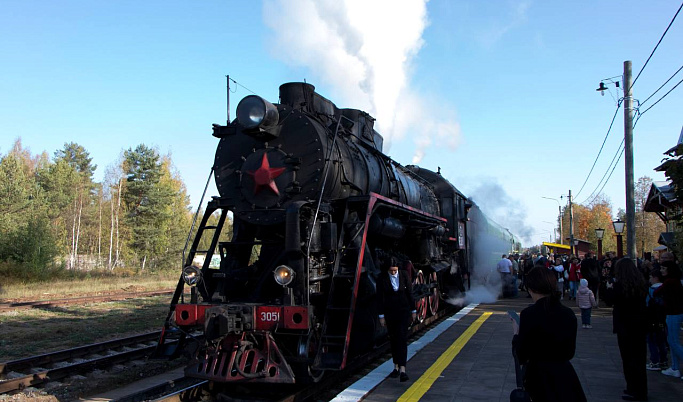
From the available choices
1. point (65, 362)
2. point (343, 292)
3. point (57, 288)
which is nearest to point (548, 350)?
point (343, 292)

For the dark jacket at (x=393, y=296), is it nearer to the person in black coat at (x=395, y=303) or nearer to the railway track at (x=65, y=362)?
the person in black coat at (x=395, y=303)

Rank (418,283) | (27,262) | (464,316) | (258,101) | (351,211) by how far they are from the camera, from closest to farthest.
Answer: (258,101), (351,211), (418,283), (464,316), (27,262)

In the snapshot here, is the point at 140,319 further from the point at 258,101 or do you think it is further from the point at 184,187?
the point at 184,187

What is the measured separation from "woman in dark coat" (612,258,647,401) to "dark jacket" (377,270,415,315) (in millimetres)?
2429

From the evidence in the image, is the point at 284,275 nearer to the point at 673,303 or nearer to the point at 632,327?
the point at 632,327

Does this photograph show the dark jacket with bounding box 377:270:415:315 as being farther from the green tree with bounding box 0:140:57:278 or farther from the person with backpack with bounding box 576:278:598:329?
the green tree with bounding box 0:140:57:278

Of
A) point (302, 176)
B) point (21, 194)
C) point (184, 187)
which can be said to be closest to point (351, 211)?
point (302, 176)

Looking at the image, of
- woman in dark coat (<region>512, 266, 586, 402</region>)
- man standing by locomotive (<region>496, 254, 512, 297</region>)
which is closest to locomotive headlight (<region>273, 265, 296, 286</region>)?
woman in dark coat (<region>512, 266, 586, 402</region>)

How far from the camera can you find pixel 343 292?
21.6ft

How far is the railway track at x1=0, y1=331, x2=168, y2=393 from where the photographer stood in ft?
22.5

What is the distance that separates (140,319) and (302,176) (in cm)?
882

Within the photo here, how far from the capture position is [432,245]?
10.6 meters

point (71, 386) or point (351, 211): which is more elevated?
point (351, 211)

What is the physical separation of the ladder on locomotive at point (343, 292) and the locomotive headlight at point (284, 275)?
0.66 meters
